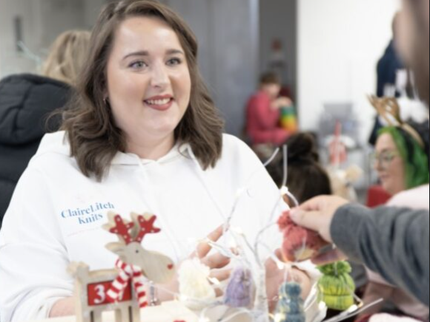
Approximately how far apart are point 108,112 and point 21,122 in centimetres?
49

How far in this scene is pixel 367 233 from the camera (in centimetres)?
100

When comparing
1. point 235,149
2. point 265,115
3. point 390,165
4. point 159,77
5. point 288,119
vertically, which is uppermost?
point 159,77

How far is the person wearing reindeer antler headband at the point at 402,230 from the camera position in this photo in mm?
923

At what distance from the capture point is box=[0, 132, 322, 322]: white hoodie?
Answer: 178cm

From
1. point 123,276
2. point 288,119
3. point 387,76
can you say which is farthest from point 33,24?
point 123,276

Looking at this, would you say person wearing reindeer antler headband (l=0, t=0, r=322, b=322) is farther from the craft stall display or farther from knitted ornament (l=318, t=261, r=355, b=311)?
the craft stall display

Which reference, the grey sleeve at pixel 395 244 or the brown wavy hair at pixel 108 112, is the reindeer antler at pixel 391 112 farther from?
the grey sleeve at pixel 395 244

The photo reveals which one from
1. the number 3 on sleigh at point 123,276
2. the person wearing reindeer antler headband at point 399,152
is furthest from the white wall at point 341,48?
the number 3 on sleigh at point 123,276

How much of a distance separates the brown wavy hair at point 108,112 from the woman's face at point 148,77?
3cm

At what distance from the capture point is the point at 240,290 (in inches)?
50.3

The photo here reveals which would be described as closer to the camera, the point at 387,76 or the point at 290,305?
the point at 290,305

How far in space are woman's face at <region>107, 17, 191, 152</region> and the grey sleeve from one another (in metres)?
0.97

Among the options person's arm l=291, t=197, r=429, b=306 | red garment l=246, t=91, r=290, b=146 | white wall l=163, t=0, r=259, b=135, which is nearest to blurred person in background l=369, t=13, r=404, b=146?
white wall l=163, t=0, r=259, b=135

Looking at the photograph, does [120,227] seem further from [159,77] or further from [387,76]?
[387,76]
